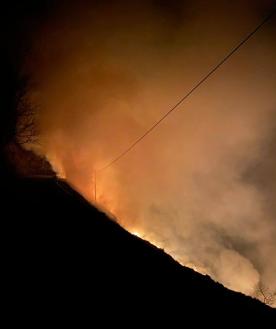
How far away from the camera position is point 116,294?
24.7 feet

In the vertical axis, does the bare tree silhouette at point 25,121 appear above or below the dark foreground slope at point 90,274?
above

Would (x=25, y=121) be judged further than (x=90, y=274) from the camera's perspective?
Yes

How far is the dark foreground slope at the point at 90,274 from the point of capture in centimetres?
673

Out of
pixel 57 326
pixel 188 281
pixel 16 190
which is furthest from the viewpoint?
pixel 16 190

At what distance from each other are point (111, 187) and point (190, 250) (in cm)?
1933

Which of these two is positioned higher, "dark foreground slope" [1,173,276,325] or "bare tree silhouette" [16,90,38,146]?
"bare tree silhouette" [16,90,38,146]

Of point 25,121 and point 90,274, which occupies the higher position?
point 25,121

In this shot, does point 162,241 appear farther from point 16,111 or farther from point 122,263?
point 122,263

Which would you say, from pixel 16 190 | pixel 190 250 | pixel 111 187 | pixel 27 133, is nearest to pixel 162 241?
pixel 190 250

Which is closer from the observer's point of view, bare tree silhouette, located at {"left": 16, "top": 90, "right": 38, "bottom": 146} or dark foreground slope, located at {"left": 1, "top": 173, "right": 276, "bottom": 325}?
dark foreground slope, located at {"left": 1, "top": 173, "right": 276, "bottom": 325}

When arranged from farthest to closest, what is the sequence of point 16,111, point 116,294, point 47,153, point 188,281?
point 47,153 → point 16,111 → point 188,281 → point 116,294

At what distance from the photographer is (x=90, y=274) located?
26.0ft

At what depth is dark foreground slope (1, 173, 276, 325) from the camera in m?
6.73

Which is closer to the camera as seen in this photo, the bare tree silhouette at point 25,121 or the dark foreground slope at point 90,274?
the dark foreground slope at point 90,274
